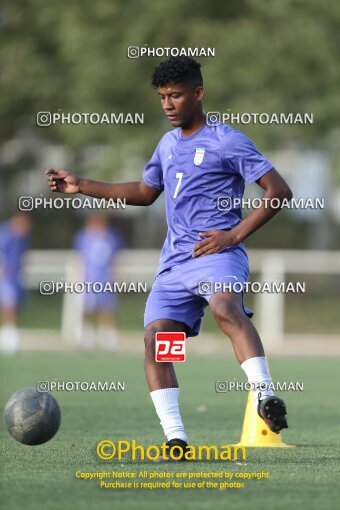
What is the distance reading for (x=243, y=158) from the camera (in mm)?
7824

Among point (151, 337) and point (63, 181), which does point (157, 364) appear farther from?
point (63, 181)

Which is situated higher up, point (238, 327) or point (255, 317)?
point (255, 317)

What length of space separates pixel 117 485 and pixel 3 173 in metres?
28.8

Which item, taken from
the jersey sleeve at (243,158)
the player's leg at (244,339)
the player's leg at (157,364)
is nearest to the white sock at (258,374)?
the player's leg at (244,339)

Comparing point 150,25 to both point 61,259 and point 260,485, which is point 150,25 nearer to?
point 61,259

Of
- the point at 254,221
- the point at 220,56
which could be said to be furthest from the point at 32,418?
the point at 220,56

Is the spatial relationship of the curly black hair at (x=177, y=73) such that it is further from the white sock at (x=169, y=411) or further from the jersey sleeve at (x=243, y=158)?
the white sock at (x=169, y=411)

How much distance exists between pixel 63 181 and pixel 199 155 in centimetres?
97

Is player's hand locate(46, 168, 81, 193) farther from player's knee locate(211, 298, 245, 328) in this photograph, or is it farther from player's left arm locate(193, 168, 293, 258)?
player's knee locate(211, 298, 245, 328)

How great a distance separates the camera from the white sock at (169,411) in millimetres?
7961

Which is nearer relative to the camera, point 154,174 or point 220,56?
point 154,174

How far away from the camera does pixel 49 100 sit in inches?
1248

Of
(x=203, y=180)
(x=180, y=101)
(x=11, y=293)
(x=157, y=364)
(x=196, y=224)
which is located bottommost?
(x=157, y=364)

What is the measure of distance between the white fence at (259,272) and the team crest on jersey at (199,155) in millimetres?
16410
